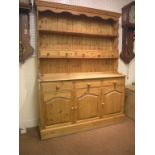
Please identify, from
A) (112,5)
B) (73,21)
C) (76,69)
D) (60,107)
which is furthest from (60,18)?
(60,107)

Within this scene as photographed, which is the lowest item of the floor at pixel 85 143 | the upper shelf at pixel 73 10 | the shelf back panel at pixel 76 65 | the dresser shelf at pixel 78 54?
the floor at pixel 85 143

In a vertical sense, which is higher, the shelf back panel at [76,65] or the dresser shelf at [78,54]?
the dresser shelf at [78,54]

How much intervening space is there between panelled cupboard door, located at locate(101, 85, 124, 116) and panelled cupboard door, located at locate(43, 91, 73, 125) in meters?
0.64

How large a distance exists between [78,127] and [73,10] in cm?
189

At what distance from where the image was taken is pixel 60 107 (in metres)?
2.42

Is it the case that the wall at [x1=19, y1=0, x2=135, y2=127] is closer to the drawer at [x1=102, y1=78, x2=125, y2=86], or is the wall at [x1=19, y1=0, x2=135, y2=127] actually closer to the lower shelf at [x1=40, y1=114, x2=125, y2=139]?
the lower shelf at [x1=40, y1=114, x2=125, y2=139]

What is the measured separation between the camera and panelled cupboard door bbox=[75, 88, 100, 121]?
2541 millimetres

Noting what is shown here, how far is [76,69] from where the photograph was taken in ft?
9.65

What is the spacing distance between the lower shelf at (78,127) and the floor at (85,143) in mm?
70

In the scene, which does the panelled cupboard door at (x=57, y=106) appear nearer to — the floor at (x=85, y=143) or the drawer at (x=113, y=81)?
the floor at (x=85, y=143)

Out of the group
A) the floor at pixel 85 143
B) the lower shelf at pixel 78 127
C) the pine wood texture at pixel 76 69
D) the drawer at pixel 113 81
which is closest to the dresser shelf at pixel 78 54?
the pine wood texture at pixel 76 69

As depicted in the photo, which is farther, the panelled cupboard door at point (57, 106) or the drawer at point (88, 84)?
the drawer at point (88, 84)

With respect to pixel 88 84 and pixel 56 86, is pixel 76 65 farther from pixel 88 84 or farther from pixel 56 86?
pixel 56 86

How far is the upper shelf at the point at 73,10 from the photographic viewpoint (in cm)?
234
